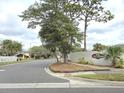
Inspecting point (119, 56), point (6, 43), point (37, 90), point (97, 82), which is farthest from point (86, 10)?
point (6, 43)

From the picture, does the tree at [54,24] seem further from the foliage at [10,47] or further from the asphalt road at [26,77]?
the foliage at [10,47]

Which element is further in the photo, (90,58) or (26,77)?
(90,58)

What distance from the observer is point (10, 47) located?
146125 mm

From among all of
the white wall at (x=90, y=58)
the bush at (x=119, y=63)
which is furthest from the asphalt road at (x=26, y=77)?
the white wall at (x=90, y=58)

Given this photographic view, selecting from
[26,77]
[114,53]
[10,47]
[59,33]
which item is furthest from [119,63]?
[10,47]

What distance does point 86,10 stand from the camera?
49.0 metres

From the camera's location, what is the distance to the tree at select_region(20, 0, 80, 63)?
40719mm

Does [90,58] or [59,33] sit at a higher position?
[59,33]

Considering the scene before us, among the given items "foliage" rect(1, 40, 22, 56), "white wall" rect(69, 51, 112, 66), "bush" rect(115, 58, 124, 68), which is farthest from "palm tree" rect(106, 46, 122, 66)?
"foliage" rect(1, 40, 22, 56)

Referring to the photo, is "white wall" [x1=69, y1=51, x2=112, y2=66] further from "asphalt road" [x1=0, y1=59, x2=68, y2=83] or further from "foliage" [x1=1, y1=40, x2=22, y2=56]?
"foliage" [x1=1, y1=40, x2=22, y2=56]

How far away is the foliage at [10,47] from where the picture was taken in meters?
143

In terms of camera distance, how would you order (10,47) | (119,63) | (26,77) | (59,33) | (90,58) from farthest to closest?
(10,47) < (90,58) < (59,33) < (119,63) < (26,77)

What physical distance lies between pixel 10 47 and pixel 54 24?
352ft

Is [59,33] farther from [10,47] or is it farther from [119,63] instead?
[10,47]
